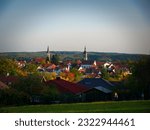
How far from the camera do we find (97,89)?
8.58m

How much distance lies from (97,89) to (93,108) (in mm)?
203

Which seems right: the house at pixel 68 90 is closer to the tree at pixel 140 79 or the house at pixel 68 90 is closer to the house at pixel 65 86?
the house at pixel 65 86

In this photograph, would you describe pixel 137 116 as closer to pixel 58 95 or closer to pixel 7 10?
pixel 58 95

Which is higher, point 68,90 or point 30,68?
point 30,68

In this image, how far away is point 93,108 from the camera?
845 centimetres

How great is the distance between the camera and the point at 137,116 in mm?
8320

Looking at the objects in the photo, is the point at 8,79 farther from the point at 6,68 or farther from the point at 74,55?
the point at 74,55

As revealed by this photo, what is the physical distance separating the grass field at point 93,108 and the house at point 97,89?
0.06 m

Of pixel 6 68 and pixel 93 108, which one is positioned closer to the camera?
pixel 93 108

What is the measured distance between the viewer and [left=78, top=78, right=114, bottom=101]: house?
8523mm

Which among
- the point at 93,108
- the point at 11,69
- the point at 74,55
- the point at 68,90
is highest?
the point at 74,55

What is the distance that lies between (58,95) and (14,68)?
0.42 metres

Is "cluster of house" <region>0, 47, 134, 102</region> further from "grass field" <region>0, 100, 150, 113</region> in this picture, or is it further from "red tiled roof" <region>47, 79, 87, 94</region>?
"grass field" <region>0, 100, 150, 113</region>

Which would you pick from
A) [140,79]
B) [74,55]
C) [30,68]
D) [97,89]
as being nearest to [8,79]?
[30,68]
